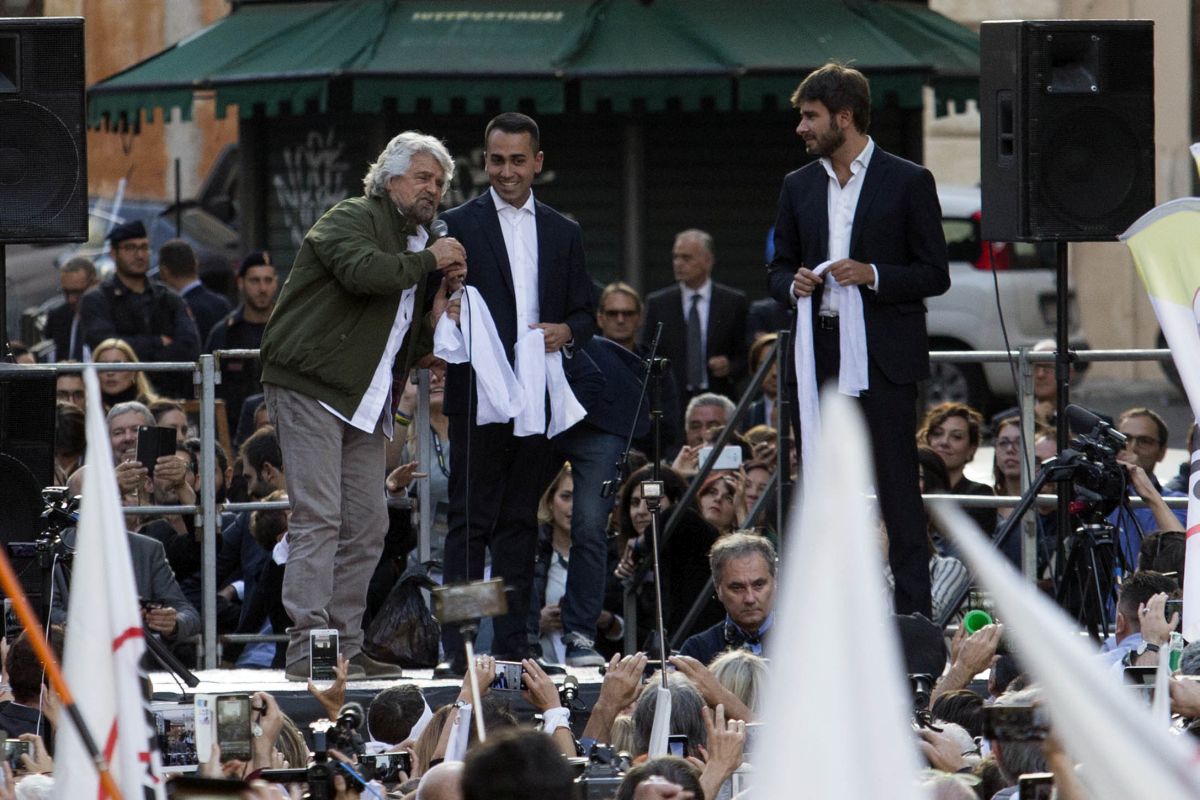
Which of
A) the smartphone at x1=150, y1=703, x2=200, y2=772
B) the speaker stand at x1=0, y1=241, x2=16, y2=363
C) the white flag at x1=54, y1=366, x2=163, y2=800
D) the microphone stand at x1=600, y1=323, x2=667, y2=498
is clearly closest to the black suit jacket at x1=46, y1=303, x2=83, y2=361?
the speaker stand at x1=0, y1=241, x2=16, y2=363

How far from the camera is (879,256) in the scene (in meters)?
8.26

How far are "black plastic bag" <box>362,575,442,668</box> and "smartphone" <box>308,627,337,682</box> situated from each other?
1.14 metres

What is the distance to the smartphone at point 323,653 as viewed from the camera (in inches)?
290

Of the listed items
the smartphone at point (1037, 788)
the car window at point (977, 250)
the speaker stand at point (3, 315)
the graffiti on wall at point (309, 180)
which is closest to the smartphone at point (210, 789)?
the smartphone at point (1037, 788)

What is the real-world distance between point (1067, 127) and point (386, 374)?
2.77 metres

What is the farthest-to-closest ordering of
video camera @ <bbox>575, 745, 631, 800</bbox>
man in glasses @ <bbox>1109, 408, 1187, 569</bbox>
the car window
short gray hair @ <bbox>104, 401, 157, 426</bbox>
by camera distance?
the car window → short gray hair @ <bbox>104, 401, 157, 426</bbox> → man in glasses @ <bbox>1109, 408, 1187, 569</bbox> → video camera @ <bbox>575, 745, 631, 800</bbox>

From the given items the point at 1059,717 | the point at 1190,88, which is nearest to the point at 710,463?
the point at 1059,717

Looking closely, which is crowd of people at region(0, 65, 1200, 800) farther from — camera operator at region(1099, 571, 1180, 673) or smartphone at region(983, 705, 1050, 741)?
smartphone at region(983, 705, 1050, 741)

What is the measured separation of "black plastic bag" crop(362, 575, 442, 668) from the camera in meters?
8.61

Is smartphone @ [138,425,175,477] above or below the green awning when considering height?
below

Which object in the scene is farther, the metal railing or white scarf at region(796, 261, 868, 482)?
the metal railing

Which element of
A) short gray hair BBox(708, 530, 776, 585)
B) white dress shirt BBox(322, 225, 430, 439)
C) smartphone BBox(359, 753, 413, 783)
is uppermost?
white dress shirt BBox(322, 225, 430, 439)

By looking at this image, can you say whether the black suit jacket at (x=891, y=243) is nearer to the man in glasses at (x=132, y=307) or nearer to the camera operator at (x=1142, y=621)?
the camera operator at (x=1142, y=621)

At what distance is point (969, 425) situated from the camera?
10609 mm
